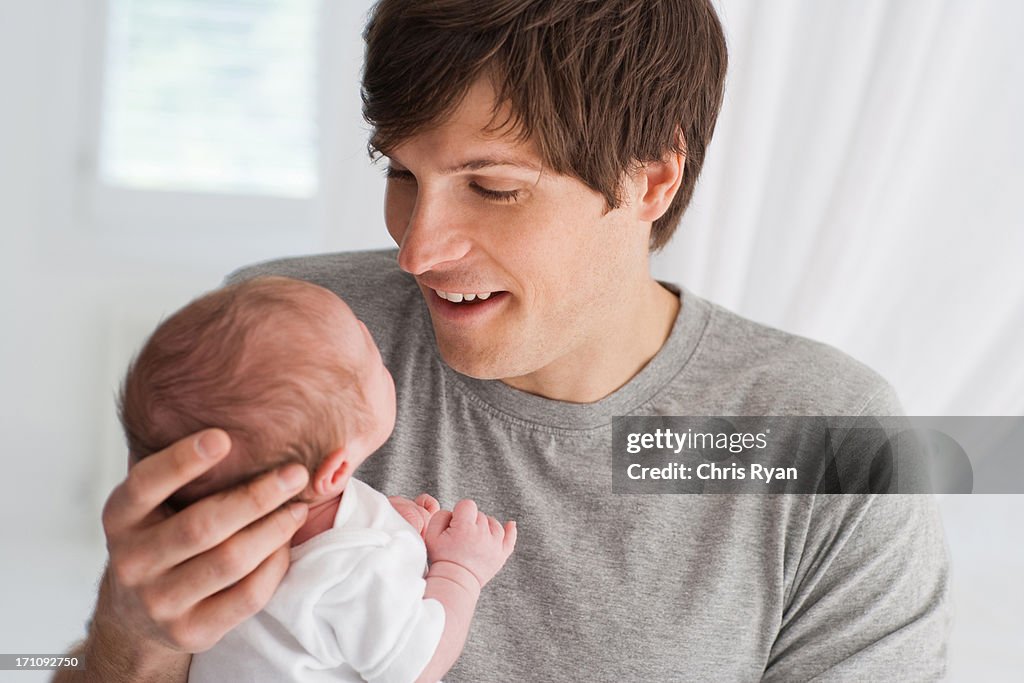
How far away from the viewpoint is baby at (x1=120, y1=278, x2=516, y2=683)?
3.46 ft

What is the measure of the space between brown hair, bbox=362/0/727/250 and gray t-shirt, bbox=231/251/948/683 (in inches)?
13.9

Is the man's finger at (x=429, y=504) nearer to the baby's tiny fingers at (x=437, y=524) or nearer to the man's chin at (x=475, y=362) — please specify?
the baby's tiny fingers at (x=437, y=524)

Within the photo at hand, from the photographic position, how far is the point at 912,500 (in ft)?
4.94

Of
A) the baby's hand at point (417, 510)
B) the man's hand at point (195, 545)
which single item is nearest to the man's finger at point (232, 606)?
the man's hand at point (195, 545)

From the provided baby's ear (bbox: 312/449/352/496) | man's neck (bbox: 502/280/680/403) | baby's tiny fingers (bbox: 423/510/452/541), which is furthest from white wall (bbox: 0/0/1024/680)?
baby's ear (bbox: 312/449/352/496)

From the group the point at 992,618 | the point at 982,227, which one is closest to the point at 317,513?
the point at 992,618

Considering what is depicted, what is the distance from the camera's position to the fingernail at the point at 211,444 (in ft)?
3.25

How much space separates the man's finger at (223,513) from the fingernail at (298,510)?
0.02 metres

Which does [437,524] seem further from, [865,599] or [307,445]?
[865,599]

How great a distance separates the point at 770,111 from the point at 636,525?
120 centimetres

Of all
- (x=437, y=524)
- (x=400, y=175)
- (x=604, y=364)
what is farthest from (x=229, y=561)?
(x=604, y=364)

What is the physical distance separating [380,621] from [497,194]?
56 centimetres

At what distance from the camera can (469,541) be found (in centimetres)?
120

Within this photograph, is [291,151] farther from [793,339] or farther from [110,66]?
[793,339]
